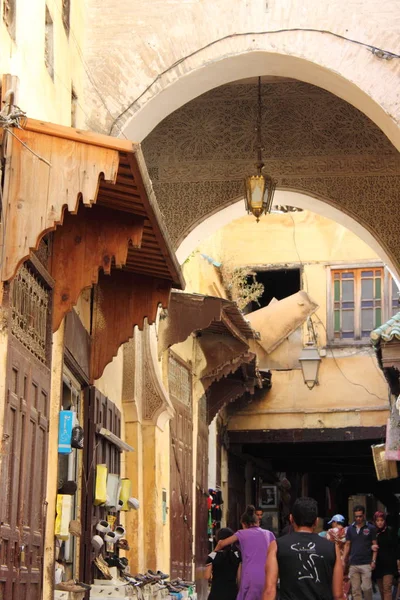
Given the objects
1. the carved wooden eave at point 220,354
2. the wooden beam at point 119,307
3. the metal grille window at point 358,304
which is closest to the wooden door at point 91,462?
the wooden beam at point 119,307

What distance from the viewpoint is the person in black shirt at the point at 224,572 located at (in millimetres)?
8359

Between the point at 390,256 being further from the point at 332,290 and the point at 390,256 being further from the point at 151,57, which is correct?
the point at 332,290

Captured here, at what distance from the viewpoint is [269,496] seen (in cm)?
2353

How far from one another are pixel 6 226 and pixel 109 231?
1.43 m

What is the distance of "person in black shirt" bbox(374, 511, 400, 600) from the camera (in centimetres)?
1285

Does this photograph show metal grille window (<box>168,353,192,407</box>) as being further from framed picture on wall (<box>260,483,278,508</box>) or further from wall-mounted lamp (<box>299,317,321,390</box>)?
framed picture on wall (<box>260,483,278,508</box>)

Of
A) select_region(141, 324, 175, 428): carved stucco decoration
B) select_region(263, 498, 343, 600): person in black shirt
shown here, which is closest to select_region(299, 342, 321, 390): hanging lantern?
select_region(141, 324, 175, 428): carved stucco decoration

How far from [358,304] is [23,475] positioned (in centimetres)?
1327

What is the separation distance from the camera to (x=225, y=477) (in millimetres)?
19000

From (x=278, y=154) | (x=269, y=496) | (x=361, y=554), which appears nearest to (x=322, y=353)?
(x=269, y=496)

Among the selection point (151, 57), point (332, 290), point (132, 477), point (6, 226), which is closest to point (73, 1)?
point (151, 57)

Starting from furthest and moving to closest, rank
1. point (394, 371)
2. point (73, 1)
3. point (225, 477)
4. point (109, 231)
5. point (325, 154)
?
point (225, 477), point (394, 371), point (325, 154), point (73, 1), point (109, 231)

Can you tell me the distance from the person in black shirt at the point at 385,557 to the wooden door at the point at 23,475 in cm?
705

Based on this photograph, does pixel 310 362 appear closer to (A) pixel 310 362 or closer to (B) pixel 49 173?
(A) pixel 310 362
